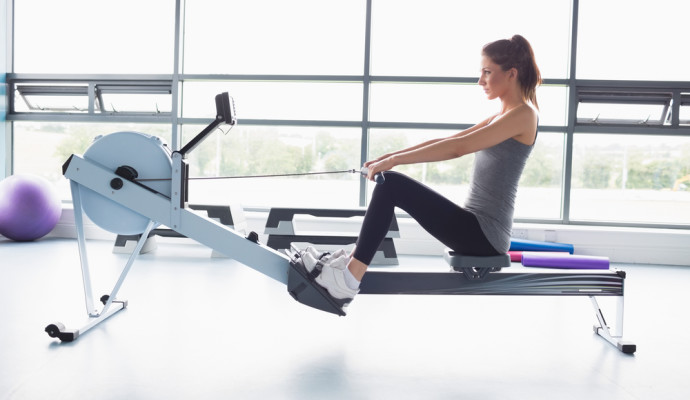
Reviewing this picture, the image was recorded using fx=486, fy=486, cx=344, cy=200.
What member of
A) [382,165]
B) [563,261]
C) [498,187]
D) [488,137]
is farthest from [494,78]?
[563,261]

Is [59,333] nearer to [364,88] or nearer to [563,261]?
[563,261]

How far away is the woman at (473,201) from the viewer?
1750mm

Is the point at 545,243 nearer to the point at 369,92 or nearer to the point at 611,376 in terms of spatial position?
the point at 369,92

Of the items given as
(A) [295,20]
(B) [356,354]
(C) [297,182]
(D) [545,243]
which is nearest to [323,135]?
(C) [297,182]

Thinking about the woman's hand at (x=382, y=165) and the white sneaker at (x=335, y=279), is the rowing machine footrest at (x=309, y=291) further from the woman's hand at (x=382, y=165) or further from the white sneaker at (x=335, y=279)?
the woman's hand at (x=382, y=165)

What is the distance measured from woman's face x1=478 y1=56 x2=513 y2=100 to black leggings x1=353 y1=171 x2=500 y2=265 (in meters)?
0.46

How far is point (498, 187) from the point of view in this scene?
177 cm

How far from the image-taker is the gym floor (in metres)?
1.58

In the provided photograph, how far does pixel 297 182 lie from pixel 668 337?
11.3ft

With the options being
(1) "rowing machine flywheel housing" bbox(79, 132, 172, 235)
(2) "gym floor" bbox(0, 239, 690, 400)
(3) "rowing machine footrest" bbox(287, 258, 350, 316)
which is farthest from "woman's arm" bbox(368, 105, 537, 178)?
(1) "rowing machine flywheel housing" bbox(79, 132, 172, 235)

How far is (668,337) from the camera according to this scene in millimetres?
2215

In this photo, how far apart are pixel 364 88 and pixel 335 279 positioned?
3.08 meters

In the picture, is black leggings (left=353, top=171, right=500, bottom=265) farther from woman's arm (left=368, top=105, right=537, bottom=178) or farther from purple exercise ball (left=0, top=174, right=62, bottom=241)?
purple exercise ball (left=0, top=174, right=62, bottom=241)

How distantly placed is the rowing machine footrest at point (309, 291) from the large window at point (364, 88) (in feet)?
8.29
